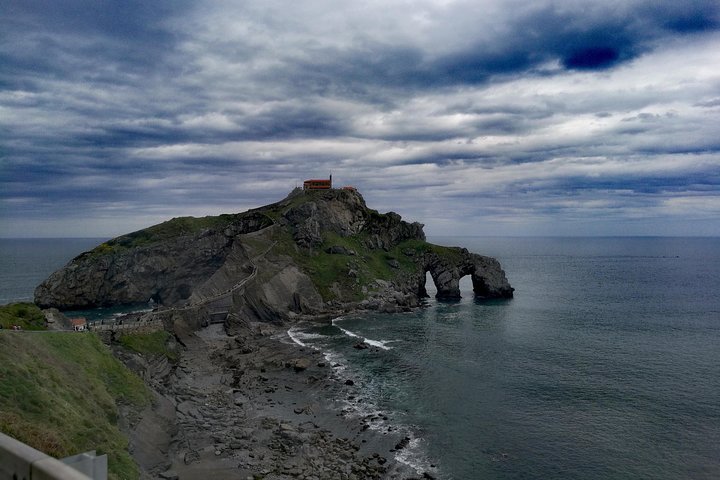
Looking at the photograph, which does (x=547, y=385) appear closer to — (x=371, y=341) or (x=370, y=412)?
(x=370, y=412)

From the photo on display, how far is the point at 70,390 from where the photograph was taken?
119 ft

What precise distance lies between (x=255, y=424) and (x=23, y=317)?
Answer: 1250 inches

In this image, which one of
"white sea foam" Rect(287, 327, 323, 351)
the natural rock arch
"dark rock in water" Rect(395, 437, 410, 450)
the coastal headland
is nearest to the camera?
the coastal headland

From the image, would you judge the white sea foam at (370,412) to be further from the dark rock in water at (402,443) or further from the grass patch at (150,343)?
the grass patch at (150,343)

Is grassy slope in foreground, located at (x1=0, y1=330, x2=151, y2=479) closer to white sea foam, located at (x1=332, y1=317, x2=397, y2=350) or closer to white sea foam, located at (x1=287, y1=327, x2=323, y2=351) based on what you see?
white sea foam, located at (x1=287, y1=327, x2=323, y2=351)

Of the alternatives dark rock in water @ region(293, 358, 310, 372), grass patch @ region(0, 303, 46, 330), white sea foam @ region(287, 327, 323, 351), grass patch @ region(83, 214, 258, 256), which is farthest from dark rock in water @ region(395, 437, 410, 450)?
grass patch @ region(83, 214, 258, 256)

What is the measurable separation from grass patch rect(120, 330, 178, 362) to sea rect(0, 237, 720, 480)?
24.9 meters

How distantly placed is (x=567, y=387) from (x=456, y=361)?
720 inches

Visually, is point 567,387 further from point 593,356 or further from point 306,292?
point 306,292

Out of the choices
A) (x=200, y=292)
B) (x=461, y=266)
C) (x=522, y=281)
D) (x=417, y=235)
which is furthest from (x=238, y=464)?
(x=522, y=281)

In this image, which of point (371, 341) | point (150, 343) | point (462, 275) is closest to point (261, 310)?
point (371, 341)

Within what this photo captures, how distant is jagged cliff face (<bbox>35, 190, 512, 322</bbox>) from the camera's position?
116m

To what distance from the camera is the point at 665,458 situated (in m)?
45.1

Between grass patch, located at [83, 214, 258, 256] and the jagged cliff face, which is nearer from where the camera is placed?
the jagged cliff face
